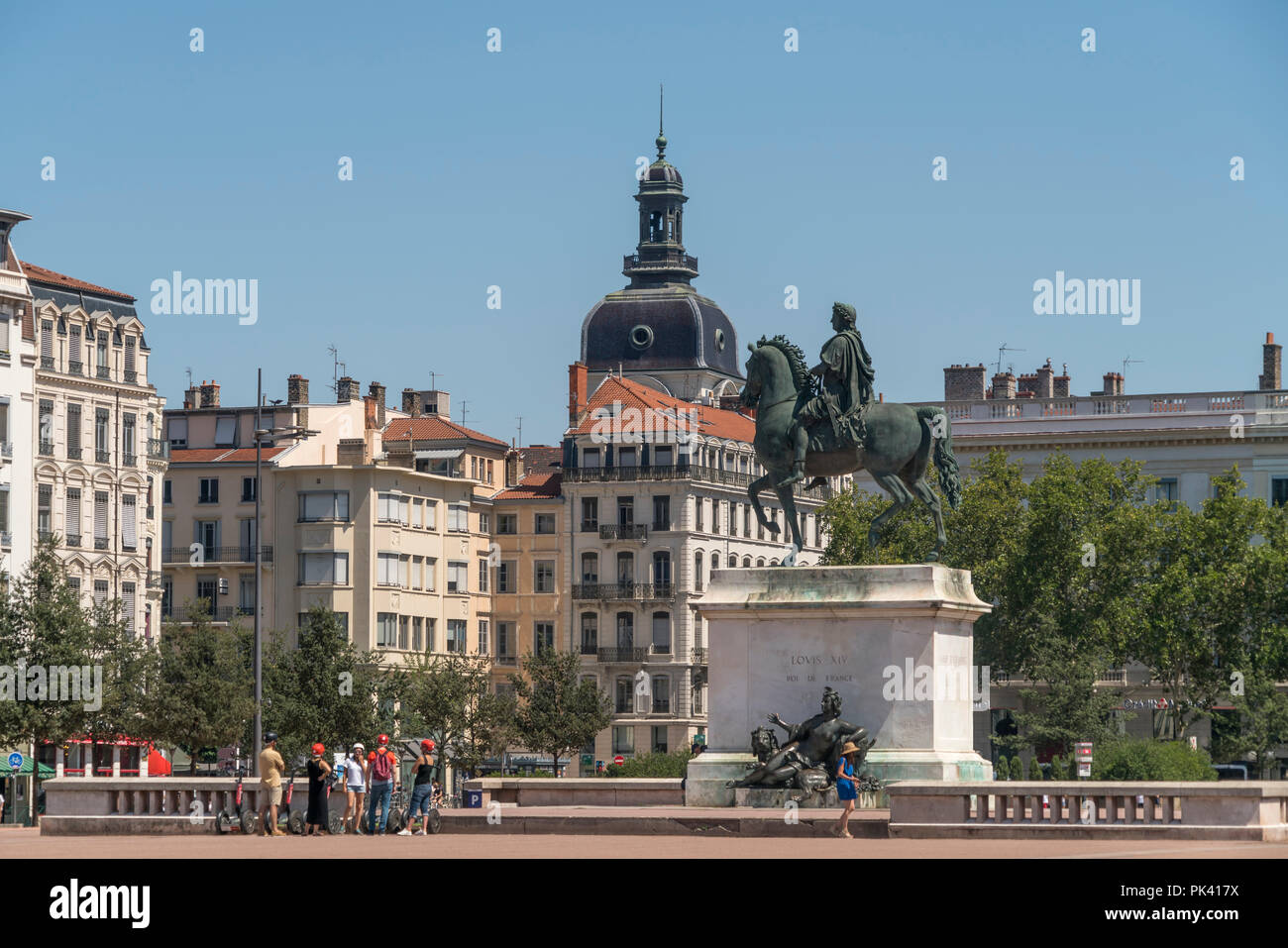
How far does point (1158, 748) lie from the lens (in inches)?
2372

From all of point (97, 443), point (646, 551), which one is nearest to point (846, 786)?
point (97, 443)

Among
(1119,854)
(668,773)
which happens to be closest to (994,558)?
(668,773)

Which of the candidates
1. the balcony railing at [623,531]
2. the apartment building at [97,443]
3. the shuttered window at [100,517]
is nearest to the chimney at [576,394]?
the balcony railing at [623,531]

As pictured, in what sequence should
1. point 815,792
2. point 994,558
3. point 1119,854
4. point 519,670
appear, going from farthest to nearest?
1. point 519,670
2. point 994,558
3. point 815,792
4. point 1119,854

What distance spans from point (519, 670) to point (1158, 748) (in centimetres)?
6825

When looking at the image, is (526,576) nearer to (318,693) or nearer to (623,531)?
(623,531)

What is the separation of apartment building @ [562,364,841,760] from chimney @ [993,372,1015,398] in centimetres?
1116

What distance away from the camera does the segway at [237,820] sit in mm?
38188

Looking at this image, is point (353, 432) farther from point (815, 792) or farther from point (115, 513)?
point (815, 792)

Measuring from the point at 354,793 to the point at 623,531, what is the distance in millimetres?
87081

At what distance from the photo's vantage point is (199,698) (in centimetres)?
7494

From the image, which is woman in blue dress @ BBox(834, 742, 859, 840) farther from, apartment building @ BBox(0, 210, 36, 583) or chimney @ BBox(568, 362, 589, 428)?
chimney @ BBox(568, 362, 589, 428)

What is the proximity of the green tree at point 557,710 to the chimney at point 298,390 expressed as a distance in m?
20.3

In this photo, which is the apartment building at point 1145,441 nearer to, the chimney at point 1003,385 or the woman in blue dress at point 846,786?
the chimney at point 1003,385
